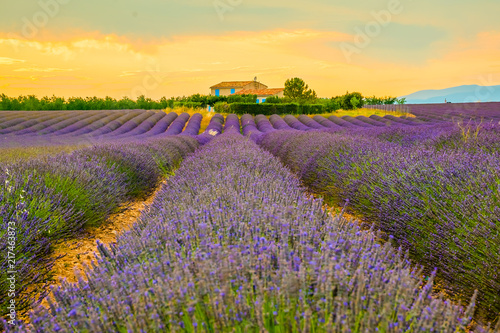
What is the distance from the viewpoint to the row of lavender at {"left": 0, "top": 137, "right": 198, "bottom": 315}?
2.93 m

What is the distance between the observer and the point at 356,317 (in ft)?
4.19

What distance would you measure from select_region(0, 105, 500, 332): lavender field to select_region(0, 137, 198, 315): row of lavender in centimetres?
2

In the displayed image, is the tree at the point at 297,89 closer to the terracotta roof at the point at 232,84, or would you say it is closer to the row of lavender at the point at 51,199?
the terracotta roof at the point at 232,84

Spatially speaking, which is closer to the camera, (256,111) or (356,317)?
(356,317)

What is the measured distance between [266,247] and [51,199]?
10.8 ft

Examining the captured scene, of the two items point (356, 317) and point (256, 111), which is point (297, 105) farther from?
point (356, 317)

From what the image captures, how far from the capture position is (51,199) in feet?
13.0

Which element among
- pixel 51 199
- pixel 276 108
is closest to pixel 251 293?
pixel 51 199

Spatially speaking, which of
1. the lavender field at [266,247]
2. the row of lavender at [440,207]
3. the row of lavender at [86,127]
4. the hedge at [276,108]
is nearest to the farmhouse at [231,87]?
the hedge at [276,108]

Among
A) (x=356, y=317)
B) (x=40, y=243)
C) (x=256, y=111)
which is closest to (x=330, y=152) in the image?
(x=40, y=243)

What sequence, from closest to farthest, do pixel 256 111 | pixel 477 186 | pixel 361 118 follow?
pixel 477 186, pixel 361 118, pixel 256 111

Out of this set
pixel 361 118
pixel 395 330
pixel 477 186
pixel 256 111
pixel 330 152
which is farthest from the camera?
pixel 256 111

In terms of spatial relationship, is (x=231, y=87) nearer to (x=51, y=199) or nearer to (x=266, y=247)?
(x=51, y=199)

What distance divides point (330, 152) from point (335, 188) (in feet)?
3.26
